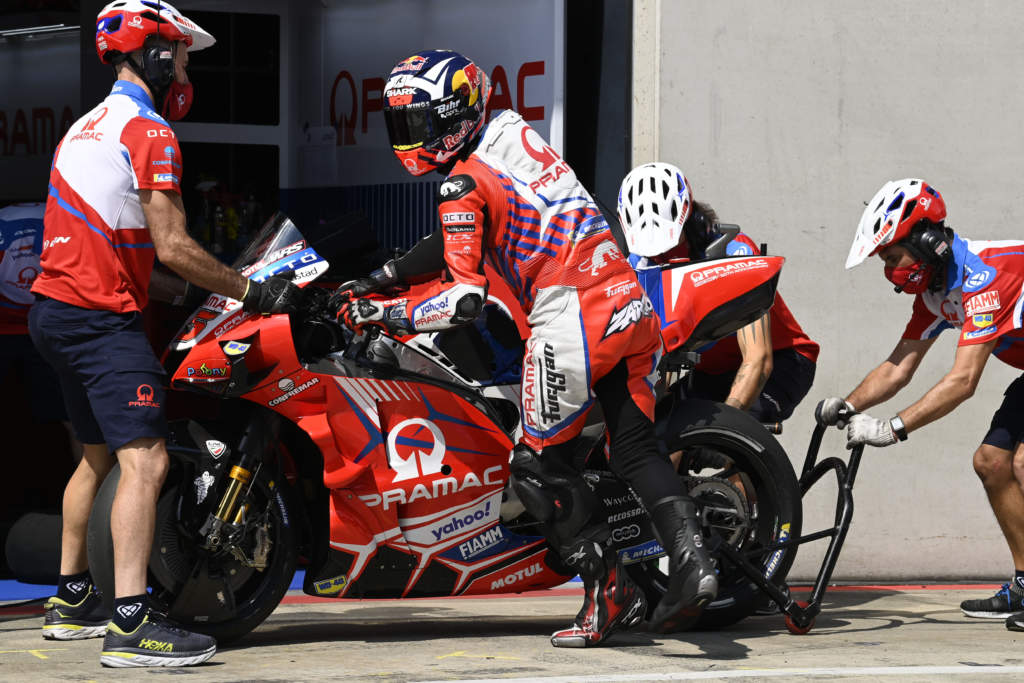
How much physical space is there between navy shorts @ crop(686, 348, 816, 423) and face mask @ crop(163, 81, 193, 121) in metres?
2.27

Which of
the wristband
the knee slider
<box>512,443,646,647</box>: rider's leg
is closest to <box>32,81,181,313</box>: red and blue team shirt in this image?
the knee slider

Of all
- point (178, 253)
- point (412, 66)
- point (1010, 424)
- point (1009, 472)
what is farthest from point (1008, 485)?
point (178, 253)

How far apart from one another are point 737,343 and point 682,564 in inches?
57.4

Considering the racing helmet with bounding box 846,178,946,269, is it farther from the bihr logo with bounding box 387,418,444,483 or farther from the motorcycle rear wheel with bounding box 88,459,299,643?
the motorcycle rear wheel with bounding box 88,459,299,643

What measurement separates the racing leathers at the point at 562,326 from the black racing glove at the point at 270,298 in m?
0.19

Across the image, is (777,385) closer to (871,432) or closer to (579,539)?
(871,432)

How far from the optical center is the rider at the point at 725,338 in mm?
6062

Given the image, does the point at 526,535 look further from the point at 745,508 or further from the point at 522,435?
the point at 745,508

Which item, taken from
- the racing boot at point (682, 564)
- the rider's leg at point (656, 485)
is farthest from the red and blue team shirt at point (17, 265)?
the racing boot at point (682, 564)

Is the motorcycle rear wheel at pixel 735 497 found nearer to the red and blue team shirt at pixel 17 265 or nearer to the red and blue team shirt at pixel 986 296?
the red and blue team shirt at pixel 986 296

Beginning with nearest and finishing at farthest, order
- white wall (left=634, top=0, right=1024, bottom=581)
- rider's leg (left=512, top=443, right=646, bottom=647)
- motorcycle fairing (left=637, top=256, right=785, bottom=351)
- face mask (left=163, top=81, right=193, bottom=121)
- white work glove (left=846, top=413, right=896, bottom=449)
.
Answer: rider's leg (left=512, top=443, right=646, bottom=647), face mask (left=163, top=81, right=193, bottom=121), motorcycle fairing (left=637, top=256, right=785, bottom=351), white work glove (left=846, top=413, right=896, bottom=449), white wall (left=634, top=0, right=1024, bottom=581)

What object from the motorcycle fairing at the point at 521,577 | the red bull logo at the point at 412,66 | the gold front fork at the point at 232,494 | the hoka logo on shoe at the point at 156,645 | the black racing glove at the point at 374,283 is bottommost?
the hoka logo on shoe at the point at 156,645

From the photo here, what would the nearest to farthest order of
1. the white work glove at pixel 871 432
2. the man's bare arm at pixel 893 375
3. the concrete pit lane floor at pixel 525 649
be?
the concrete pit lane floor at pixel 525 649, the white work glove at pixel 871 432, the man's bare arm at pixel 893 375

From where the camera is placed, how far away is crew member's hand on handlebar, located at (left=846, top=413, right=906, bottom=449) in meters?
5.77
